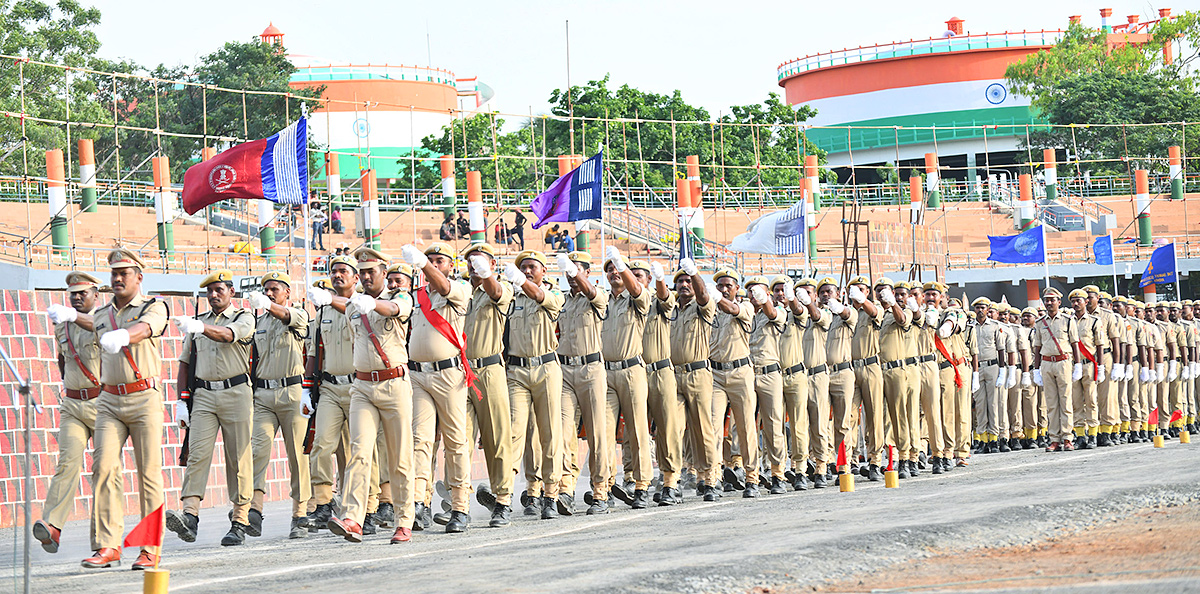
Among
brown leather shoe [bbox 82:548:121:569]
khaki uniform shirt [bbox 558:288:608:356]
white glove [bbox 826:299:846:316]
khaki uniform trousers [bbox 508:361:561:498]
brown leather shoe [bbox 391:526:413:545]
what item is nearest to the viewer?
brown leather shoe [bbox 82:548:121:569]

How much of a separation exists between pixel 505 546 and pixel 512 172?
41.8m

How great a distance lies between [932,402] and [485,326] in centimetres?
655

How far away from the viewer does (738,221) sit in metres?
54.3

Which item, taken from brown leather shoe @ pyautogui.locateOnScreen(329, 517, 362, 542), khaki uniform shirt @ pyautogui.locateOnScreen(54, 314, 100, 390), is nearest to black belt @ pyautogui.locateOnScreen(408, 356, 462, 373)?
brown leather shoe @ pyautogui.locateOnScreen(329, 517, 362, 542)

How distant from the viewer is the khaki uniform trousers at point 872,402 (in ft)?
51.1

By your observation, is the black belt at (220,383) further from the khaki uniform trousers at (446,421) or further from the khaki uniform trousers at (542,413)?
the khaki uniform trousers at (542,413)

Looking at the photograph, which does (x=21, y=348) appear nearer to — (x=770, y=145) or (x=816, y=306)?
(x=816, y=306)

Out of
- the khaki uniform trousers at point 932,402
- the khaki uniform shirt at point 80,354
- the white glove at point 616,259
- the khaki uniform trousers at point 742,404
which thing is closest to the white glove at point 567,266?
the white glove at point 616,259

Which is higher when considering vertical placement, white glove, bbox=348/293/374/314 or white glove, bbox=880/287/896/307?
white glove, bbox=348/293/374/314

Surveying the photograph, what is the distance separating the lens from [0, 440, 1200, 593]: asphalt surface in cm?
732

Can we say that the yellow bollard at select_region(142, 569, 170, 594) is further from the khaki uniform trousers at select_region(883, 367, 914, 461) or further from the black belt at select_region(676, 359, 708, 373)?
the khaki uniform trousers at select_region(883, 367, 914, 461)

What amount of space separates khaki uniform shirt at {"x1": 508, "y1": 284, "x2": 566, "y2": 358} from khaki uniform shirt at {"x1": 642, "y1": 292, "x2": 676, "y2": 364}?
5.12ft

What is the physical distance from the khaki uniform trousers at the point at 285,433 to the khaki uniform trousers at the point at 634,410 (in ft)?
8.06

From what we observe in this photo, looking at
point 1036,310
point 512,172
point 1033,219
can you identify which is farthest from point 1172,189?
point 1036,310
